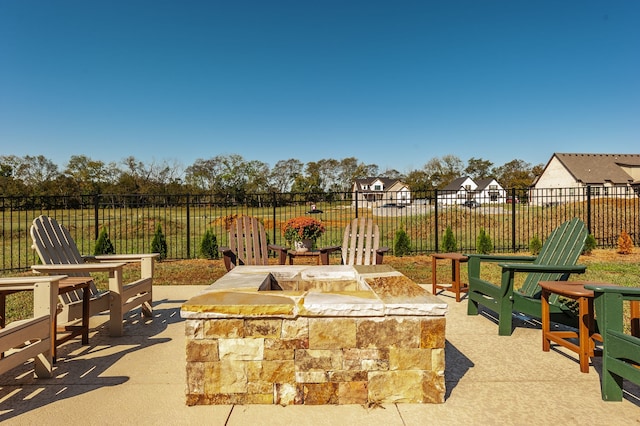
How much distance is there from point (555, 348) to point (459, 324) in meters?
0.92

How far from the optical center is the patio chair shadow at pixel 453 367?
2464 mm

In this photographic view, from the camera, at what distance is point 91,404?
87.2 inches

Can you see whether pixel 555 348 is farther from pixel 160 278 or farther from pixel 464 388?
pixel 160 278

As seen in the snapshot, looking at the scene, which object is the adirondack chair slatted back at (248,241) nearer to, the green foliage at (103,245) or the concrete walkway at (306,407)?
the concrete walkway at (306,407)

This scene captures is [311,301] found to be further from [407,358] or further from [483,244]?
[483,244]

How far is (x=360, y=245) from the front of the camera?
511cm

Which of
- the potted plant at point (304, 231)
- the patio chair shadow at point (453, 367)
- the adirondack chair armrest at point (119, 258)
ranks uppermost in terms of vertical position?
the potted plant at point (304, 231)

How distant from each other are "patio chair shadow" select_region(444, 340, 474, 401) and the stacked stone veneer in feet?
1.14

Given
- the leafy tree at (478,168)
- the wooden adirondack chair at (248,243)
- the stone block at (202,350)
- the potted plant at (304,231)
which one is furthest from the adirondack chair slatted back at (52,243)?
the leafy tree at (478,168)

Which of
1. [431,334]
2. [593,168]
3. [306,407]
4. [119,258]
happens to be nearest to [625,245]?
[431,334]

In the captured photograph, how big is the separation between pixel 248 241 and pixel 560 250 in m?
3.73

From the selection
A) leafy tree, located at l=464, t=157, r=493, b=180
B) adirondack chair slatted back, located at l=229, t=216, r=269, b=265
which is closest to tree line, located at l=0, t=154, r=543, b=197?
leafy tree, located at l=464, t=157, r=493, b=180

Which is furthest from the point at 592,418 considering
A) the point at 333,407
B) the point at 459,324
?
the point at 459,324

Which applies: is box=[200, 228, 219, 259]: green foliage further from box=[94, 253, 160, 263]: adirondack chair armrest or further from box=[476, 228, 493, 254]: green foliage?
box=[476, 228, 493, 254]: green foliage
